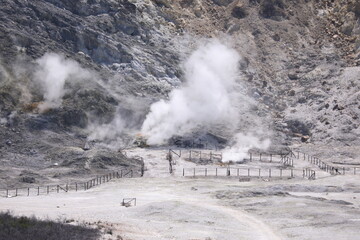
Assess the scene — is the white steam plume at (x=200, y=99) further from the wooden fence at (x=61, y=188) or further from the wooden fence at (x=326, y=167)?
the wooden fence at (x=61, y=188)

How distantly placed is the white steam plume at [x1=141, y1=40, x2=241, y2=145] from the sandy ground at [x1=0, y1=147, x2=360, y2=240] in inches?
566

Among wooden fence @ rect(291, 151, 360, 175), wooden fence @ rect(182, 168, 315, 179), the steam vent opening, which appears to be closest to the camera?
the steam vent opening

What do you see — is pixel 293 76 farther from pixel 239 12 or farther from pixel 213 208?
pixel 213 208

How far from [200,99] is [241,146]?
9.46 m

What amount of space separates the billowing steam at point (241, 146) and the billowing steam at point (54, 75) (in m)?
17.2

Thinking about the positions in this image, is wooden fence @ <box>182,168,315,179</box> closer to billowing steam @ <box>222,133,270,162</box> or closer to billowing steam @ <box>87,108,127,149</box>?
billowing steam @ <box>222,133,270,162</box>

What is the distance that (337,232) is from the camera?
36.3m

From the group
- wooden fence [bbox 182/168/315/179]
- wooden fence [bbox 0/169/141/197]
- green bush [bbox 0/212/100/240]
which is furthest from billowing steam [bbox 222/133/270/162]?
green bush [bbox 0/212/100/240]

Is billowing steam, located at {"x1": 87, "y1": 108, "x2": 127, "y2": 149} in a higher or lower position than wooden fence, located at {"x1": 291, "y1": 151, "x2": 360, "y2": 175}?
higher

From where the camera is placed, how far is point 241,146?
71750 mm

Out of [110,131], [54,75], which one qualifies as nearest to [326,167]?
[110,131]

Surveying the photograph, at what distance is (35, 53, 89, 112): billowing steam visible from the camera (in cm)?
7206

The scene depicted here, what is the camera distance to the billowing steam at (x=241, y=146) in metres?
68.1

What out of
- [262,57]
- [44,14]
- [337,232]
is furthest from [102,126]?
[337,232]
